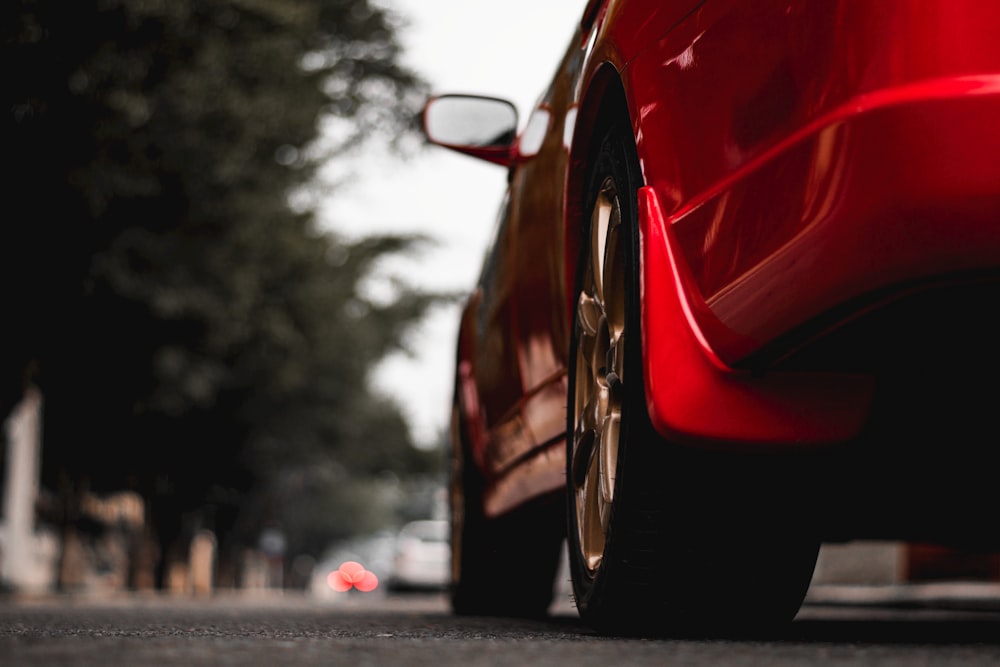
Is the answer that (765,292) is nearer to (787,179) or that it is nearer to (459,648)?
(787,179)

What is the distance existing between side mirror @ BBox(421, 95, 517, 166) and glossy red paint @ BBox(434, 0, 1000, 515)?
4.45 feet

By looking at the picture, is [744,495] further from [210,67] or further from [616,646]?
[210,67]

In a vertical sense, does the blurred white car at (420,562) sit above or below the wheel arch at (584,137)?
above

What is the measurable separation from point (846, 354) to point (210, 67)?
12.6 m

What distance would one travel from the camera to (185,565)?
33.3 metres

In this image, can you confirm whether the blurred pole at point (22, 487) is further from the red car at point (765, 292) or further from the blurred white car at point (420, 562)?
the red car at point (765, 292)

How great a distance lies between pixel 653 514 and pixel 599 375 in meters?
0.53

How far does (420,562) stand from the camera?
28.9 meters

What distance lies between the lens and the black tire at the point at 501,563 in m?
6.46

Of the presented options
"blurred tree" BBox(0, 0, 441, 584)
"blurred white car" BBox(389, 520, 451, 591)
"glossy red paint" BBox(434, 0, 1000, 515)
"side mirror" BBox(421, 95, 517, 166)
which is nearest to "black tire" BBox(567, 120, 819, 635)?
"glossy red paint" BBox(434, 0, 1000, 515)

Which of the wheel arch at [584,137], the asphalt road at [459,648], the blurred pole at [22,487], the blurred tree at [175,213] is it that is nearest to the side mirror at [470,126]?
the wheel arch at [584,137]

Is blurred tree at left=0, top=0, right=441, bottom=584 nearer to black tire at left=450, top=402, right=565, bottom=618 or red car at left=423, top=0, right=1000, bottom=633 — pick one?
black tire at left=450, top=402, right=565, bottom=618

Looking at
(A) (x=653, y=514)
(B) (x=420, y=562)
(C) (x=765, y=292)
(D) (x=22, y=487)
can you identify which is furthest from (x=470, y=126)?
(B) (x=420, y=562)

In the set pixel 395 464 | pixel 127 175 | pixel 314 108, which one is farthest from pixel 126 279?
pixel 395 464
